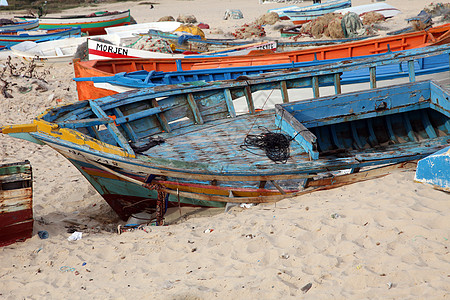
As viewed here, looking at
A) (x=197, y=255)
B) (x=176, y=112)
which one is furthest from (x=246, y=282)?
(x=176, y=112)

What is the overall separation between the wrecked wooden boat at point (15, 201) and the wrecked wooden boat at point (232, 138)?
0.48 meters

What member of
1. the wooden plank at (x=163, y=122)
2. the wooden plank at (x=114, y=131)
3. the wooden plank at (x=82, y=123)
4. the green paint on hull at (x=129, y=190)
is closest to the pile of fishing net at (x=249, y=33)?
the wooden plank at (x=163, y=122)

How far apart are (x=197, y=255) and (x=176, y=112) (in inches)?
121

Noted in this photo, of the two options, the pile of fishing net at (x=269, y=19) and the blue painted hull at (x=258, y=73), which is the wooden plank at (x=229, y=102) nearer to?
the blue painted hull at (x=258, y=73)

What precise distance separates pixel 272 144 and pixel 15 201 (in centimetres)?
336

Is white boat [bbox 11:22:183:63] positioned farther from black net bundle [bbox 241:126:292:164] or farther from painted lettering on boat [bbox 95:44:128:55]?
black net bundle [bbox 241:126:292:164]

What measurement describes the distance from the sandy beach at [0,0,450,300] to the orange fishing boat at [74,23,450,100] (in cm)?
486

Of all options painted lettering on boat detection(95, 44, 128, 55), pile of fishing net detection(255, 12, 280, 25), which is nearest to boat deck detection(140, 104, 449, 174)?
painted lettering on boat detection(95, 44, 128, 55)

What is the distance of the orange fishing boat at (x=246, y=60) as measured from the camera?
9643mm

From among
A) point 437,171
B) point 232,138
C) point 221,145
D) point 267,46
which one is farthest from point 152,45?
point 437,171

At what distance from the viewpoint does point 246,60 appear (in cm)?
962

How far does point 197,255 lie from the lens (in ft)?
13.8

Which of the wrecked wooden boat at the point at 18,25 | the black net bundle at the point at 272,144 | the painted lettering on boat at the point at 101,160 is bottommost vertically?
the black net bundle at the point at 272,144

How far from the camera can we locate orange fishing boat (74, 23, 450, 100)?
9.64 metres
